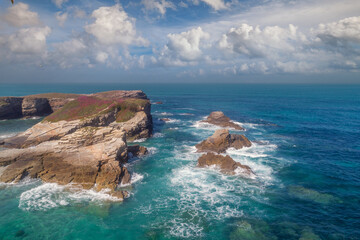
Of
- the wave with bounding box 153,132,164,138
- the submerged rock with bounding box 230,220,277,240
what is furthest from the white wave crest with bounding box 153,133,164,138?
the submerged rock with bounding box 230,220,277,240

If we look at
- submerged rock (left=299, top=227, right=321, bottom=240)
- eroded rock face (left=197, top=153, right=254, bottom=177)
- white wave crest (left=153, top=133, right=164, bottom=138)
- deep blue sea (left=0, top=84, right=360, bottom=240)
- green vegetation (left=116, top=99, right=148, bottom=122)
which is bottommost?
submerged rock (left=299, top=227, right=321, bottom=240)

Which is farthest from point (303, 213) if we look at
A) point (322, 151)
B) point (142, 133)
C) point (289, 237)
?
point (142, 133)

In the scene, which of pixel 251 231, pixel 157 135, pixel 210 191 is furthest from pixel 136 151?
pixel 251 231

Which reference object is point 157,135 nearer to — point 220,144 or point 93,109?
point 93,109

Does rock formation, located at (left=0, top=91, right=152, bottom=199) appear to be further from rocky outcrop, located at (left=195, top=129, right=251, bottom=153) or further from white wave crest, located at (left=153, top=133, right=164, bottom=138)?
rocky outcrop, located at (left=195, top=129, right=251, bottom=153)

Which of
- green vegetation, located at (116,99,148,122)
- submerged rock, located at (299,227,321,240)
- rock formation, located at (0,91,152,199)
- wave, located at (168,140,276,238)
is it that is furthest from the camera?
green vegetation, located at (116,99,148,122)

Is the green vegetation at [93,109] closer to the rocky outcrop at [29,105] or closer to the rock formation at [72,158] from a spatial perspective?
the rock formation at [72,158]

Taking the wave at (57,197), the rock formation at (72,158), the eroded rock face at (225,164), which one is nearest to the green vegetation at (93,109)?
the rock formation at (72,158)

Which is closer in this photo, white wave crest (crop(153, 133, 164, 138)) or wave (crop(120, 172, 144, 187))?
wave (crop(120, 172, 144, 187))
